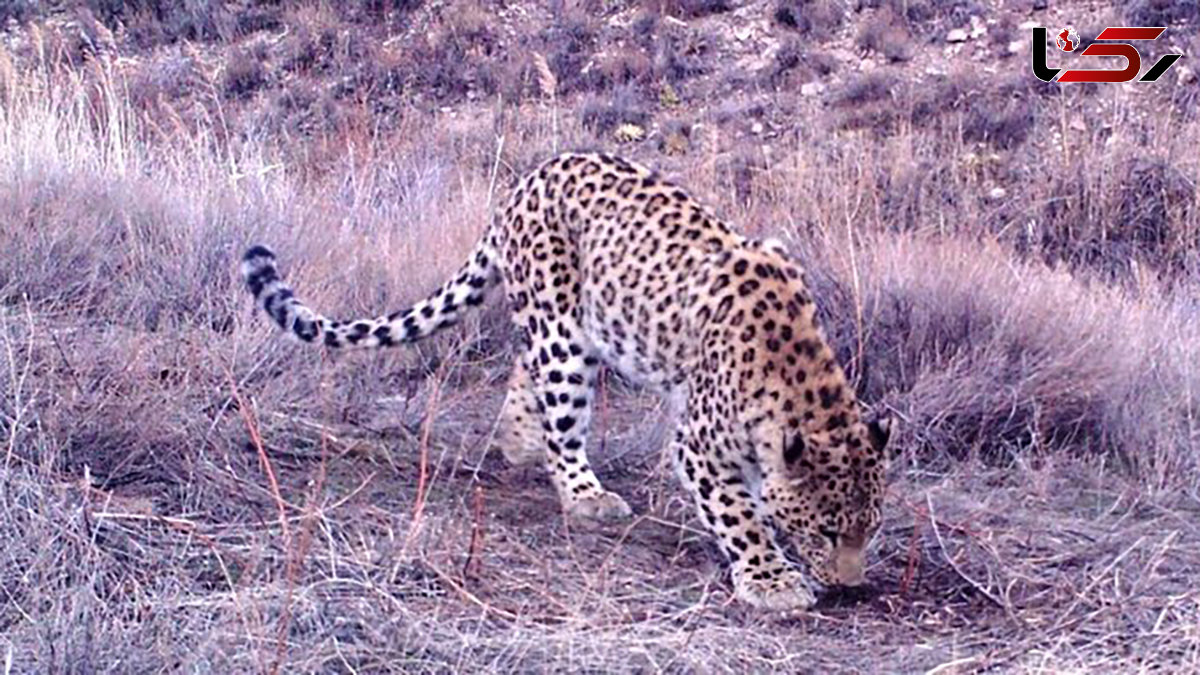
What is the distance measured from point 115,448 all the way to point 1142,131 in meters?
11.6

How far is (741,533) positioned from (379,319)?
5.70 feet

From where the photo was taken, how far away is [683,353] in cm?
546

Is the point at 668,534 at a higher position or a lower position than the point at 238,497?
lower

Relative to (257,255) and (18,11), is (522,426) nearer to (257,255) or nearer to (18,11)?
(257,255)

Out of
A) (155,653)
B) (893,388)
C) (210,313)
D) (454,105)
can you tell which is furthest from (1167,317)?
(454,105)

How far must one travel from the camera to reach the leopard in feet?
15.8

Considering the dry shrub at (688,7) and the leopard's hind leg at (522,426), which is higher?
the leopard's hind leg at (522,426)

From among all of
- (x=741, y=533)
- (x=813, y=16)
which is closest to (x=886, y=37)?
(x=813, y=16)

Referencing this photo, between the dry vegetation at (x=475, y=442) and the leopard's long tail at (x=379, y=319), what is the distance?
264mm

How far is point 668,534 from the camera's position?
5.57 meters

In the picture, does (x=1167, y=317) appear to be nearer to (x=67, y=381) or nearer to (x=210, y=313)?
(x=210, y=313)

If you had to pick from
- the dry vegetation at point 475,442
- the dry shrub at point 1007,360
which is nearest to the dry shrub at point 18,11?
the dry vegetation at point 475,442

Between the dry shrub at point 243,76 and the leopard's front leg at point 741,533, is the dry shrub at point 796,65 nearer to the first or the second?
the dry shrub at point 243,76

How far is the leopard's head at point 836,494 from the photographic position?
472 centimetres
